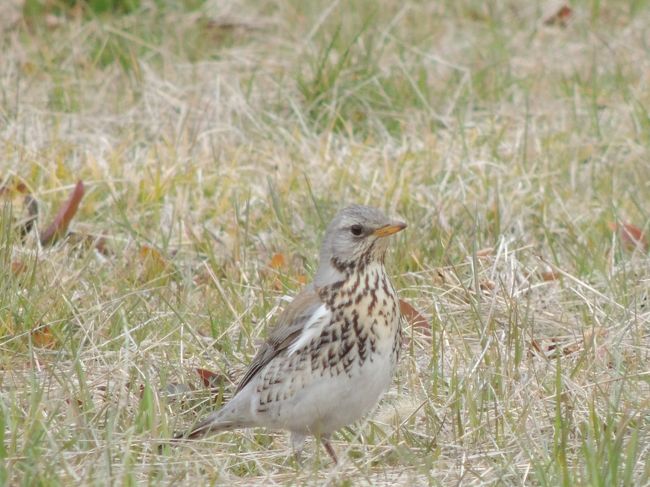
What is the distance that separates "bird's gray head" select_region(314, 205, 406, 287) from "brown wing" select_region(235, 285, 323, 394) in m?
0.09

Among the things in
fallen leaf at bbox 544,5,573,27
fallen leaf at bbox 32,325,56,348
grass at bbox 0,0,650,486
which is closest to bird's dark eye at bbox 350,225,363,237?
grass at bbox 0,0,650,486

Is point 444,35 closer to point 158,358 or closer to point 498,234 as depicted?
point 498,234

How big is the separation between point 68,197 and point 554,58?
391cm

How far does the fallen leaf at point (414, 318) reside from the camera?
219 inches

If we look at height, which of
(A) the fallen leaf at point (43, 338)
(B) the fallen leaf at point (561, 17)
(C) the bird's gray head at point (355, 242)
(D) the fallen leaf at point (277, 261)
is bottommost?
(A) the fallen leaf at point (43, 338)

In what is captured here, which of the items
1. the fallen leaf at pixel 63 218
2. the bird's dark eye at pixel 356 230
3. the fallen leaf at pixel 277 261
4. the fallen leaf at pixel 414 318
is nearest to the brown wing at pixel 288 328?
the bird's dark eye at pixel 356 230

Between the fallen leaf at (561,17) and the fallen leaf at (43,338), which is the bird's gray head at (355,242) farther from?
the fallen leaf at (561,17)

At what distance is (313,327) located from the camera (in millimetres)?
4559

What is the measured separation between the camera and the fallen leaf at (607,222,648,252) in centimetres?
647

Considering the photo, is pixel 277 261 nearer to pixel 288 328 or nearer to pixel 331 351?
pixel 288 328

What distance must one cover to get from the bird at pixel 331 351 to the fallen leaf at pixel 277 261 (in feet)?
4.52

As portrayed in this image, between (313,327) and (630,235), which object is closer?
(313,327)

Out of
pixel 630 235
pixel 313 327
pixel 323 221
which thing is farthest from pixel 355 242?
pixel 630 235

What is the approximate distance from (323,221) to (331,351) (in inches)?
83.8
